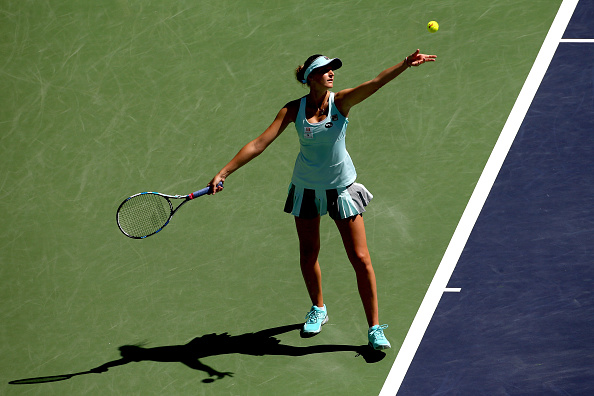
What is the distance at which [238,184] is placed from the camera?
32.4 feet

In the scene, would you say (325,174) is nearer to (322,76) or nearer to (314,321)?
(322,76)

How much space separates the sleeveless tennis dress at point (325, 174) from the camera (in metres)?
7.78

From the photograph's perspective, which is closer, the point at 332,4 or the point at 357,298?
the point at 357,298

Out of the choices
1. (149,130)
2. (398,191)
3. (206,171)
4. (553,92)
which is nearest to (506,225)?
(398,191)

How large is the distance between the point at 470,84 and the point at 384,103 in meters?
0.92

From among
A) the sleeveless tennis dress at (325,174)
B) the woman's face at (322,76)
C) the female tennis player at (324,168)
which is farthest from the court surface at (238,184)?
the woman's face at (322,76)

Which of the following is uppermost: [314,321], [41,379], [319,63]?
[319,63]

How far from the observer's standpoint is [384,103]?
10414mm

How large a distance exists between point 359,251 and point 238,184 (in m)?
2.23

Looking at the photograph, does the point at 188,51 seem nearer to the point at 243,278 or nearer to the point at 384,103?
the point at 384,103

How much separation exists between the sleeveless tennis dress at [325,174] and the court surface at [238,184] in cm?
116

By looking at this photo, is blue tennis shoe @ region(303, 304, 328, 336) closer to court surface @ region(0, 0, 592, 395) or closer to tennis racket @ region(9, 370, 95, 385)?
court surface @ region(0, 0, 592, 395)

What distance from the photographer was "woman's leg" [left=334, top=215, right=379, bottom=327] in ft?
26.2

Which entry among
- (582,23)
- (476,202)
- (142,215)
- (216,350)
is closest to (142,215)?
(142,215)
